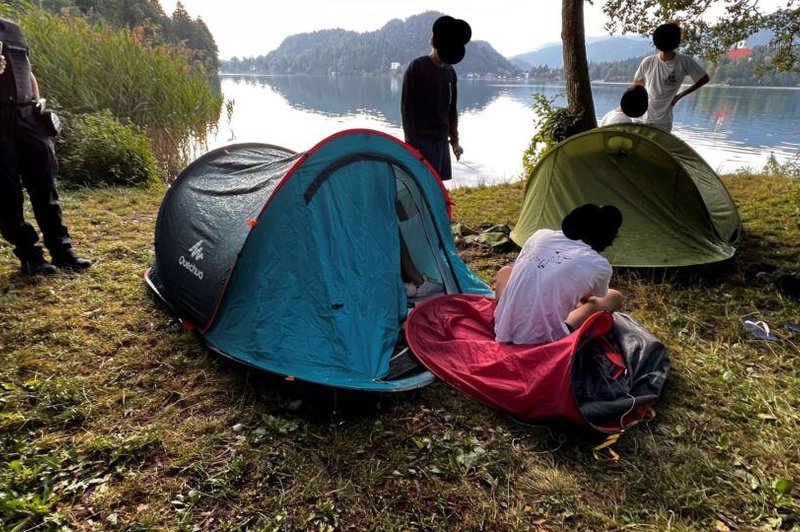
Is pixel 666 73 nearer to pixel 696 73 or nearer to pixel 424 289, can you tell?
pixel 696 73

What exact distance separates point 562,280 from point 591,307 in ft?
1.02

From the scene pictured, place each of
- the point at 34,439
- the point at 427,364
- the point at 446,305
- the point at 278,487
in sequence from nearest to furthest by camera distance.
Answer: the point at 278,487 < the point at 34,439 < the point at 427,364 < the point at 446,305

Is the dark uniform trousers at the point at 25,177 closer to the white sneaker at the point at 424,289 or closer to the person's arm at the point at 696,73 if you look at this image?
the white sneaker at the point at 424,289

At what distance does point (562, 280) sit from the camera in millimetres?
2621

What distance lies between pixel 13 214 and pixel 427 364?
3.29 metres

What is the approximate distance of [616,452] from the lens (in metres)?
2.33

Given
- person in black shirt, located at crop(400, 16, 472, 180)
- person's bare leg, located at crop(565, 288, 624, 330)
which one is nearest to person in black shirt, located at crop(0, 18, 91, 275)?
person in black shirt, located at crop(400, 16, 472, 180)

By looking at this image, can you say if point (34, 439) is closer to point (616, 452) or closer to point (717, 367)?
point (616, 452)

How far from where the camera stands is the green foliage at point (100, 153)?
6.32m

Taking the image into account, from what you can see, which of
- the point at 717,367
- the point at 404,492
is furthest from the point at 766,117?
the point at 404,492

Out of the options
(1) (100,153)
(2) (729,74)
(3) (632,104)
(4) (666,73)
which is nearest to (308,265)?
(3) (632,104)

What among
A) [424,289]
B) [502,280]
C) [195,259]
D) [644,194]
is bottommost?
[424,289]

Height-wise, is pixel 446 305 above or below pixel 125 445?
above

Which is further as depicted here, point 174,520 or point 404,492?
point 404,492
